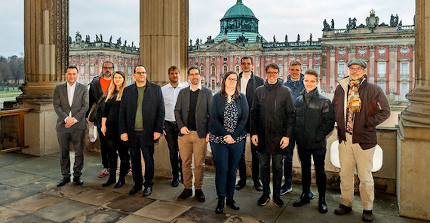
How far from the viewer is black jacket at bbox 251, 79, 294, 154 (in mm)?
3443

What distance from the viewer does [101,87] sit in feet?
15.7

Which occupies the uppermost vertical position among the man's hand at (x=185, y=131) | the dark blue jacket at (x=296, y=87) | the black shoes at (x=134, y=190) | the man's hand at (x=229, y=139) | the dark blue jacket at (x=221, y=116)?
the dark blue jacket at (x=296, y=87)

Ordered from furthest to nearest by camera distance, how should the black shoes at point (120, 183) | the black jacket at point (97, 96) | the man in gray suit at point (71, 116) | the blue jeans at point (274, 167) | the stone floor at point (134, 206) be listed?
the black jacket at point (97, 96) < the man in gray suit at point (71, 116) < the black shoes at point (120, 183) < the blue jeans at point (274, 167) < the stone floor at point (134, 206)

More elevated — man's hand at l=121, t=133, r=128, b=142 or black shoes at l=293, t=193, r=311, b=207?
man's hand at l=121, t=133, r=128, b=142

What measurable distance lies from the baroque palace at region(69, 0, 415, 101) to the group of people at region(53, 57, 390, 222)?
145 feet

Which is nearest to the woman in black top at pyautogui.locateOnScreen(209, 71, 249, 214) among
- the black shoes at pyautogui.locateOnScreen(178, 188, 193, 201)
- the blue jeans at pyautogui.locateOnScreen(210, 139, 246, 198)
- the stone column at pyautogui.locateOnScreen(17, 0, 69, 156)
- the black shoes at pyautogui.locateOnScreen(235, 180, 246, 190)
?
the blue jeans at pyautogui.locateOnScreen(210, 139, 246, 198)

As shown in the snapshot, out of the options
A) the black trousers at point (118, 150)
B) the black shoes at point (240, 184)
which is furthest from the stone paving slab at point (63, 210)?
the black shoes at point (240, 184)

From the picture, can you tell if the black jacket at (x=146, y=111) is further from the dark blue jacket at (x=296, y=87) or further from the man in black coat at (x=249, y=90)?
the dark blue jacket at (x=296, y=87)

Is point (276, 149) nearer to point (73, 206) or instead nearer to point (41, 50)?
point (73, 206)

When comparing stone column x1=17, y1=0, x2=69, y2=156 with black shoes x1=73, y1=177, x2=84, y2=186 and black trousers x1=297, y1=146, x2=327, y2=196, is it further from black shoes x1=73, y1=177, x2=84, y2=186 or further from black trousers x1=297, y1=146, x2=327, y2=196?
black trousers x1=297, y1=146, x2=327, y2=196

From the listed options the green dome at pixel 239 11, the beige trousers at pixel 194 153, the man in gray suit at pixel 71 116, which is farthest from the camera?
the green dome at pixel 239 11

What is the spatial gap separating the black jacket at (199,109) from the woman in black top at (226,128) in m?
0.27

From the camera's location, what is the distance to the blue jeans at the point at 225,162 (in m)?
3.42

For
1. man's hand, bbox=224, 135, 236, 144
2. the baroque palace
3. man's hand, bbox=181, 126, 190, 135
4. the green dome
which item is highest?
the green dome
